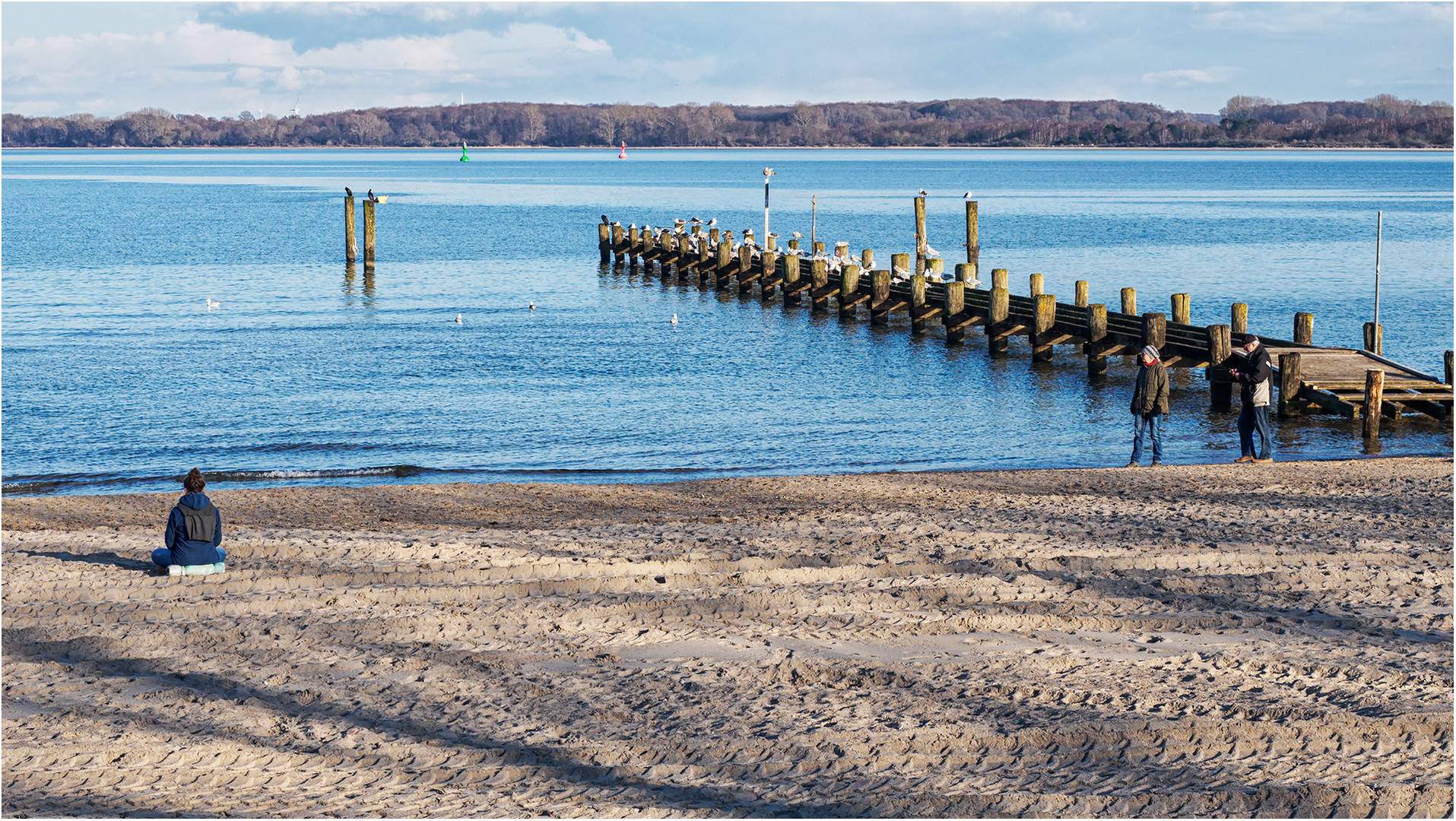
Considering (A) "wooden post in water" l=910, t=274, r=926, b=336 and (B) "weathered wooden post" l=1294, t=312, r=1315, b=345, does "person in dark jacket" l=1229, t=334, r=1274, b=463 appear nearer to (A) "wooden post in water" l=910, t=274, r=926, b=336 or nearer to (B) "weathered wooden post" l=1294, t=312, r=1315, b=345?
(B) "weathered wooden post" l=1294, t=312, r=1315, b=345

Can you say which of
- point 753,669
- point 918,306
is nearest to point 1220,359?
point 918,306

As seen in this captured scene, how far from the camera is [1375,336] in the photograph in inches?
1075

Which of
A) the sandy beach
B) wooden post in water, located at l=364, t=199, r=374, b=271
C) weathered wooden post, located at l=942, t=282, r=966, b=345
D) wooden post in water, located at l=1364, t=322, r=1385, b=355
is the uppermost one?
wooden post in water, located at l=364, t=199, r=374, b=271

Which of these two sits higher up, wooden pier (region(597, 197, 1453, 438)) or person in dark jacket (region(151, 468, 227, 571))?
wooden pier (region(597, 197, 1453, 438))

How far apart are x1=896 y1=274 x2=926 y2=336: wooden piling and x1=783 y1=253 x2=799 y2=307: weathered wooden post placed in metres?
6.98

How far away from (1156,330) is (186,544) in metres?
18.5

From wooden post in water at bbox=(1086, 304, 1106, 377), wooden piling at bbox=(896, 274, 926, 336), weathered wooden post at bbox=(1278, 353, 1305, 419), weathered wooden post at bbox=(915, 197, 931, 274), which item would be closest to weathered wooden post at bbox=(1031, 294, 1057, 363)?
wooden post in water at bbox=(1086, 304, 1106, 377)

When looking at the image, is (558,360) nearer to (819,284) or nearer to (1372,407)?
(819,284)

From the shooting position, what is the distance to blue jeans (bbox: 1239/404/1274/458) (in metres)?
18.4

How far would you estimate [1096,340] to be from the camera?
27.5 m

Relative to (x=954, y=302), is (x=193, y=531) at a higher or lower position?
lower

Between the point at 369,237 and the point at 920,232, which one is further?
the point at 369,237

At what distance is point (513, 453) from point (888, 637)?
12.5 metres

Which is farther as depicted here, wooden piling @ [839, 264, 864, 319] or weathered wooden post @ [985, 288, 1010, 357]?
wooden piling @ [839, 264, 864, 319]
